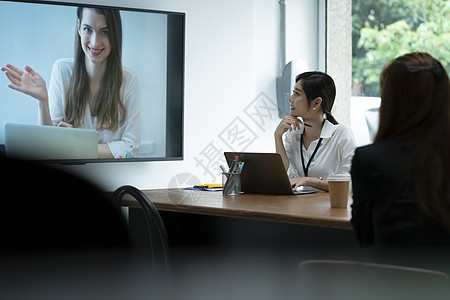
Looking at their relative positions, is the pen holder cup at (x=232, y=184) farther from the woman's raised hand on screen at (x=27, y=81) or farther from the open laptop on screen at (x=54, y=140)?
the woman's raised hand on screen at (x=27, y=81)

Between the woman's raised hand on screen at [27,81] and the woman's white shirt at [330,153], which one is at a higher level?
the woman's raised hand on screen at [27,81]

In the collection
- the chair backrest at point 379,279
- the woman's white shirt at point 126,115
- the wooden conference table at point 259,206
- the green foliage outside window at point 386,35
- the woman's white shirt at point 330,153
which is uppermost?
the green foliage outside window at point 386,35

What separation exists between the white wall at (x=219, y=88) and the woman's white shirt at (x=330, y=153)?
1258 millimetres

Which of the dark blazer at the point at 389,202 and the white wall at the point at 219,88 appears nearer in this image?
the dark blazer at the point at 389,202

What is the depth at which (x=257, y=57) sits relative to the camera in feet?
15.3

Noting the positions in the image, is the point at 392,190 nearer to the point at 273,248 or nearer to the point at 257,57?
the point at 273,248

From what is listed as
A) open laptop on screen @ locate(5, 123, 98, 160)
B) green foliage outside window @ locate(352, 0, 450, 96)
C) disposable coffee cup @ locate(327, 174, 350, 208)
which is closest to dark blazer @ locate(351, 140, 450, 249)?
disposable coffee cup @ locate(327, 174, 350, 208)

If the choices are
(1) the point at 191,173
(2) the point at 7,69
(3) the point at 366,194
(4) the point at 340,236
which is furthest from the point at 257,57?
(3) the point at 366,194

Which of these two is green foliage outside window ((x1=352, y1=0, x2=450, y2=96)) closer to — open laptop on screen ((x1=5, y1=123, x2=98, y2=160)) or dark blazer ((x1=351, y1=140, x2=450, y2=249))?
open laptop on screen ((x1=5, y1=123, x2=98, y2=160))

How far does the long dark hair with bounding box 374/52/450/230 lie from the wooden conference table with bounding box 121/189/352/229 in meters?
0.39

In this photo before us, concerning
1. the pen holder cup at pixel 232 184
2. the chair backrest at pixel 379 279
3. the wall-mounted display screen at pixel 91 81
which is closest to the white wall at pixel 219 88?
the wall-mounted display screen at pixel 91 81

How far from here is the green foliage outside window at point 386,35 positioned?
510cm

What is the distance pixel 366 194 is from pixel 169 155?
2.67 metres

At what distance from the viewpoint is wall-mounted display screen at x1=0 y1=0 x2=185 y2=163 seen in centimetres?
349
